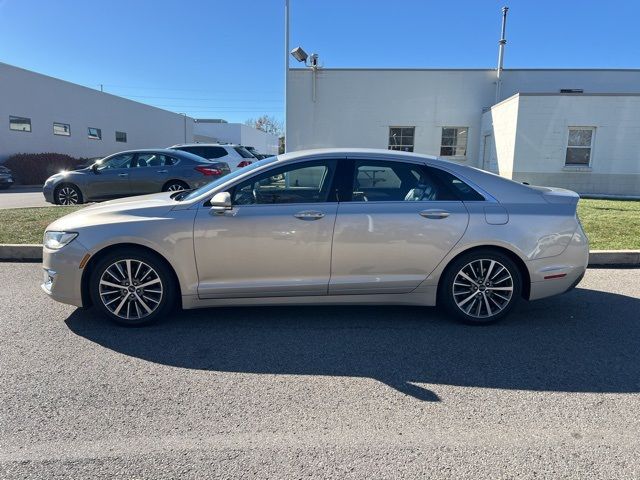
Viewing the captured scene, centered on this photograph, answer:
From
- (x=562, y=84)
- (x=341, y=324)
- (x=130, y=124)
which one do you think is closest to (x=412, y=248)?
(x=341, y=324)

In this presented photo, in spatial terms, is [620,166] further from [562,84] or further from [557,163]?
[562,84]

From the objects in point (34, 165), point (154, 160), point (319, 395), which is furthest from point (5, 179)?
point (319, 395)

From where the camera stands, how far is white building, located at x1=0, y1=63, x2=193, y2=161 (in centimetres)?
2208

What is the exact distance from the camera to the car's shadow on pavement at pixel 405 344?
3.26 m

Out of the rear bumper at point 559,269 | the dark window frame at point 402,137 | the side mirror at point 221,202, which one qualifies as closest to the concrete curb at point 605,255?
the rear bumper at point 559,269

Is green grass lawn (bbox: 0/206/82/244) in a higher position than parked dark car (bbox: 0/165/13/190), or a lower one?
lower

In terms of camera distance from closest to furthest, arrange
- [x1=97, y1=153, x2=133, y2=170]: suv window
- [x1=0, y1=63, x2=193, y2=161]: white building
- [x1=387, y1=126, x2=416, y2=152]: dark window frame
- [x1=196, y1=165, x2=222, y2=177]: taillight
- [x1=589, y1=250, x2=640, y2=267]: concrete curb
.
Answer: [x1=589, y1=250, x2=640, y2=267]: concrete curb → [x1=196, y1=165, x2=222, y2=177]: taillight → [x1=97, y1=153, x2=133, y2=170]: suv window → [x1=387, y1=126, x2=416, y2=152]: dark window frame → [x1=0, y1=63, x2=193, y2=161]: white building

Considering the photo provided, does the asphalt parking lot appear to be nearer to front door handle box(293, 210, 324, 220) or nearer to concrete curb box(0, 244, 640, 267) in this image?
front door handle box(293, 210, 324, 220)

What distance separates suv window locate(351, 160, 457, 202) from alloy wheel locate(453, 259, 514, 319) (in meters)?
0.71

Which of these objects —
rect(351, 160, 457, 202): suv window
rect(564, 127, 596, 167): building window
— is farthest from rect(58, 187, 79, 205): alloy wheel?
rect(564, 127, 596, 167): building window

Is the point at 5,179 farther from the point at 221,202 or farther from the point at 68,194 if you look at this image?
the point at 221,202

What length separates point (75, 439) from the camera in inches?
99.8

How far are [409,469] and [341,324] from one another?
75.4 inches

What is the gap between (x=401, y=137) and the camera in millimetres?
18031
